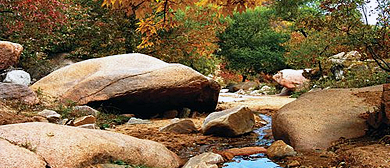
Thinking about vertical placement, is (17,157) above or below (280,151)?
above

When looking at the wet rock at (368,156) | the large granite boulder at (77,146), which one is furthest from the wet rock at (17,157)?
the wet rock at (368,156)

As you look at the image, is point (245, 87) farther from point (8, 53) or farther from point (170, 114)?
point (8, 53)

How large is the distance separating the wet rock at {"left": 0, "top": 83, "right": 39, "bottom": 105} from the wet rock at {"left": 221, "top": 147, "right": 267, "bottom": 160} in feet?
13.1

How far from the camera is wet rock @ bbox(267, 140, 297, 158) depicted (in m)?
3.83

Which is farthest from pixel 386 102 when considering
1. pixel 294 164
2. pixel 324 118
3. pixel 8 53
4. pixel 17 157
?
pixel 8 53

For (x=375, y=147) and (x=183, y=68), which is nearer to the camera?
(x=375, y=147)

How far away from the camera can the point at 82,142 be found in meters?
3.01

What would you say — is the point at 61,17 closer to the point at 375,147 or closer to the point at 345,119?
the point at 345,119

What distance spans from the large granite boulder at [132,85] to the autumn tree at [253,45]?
58.0 ft

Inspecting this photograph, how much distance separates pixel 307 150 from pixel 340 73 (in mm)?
9736

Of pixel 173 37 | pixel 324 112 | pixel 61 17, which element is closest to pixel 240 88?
pixel 173 37

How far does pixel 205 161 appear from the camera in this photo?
3547mm

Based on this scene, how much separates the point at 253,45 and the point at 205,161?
920 inches

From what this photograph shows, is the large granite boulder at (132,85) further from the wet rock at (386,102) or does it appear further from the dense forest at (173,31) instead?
the wet rock at (386,102)
